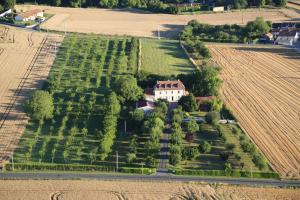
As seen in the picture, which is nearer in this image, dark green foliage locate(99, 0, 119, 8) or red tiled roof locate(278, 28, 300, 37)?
red tiled roof locate(278, 28, 300, 37)

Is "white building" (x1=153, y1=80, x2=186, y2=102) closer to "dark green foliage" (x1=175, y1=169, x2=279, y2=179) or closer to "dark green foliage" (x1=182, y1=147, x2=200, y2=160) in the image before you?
"dark green foliage" (x1=182, y1=147, x2=200, y2=160)

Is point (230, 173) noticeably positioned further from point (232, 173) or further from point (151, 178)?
point (151, 178)

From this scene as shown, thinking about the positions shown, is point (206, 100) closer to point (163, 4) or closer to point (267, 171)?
point (267, 171)

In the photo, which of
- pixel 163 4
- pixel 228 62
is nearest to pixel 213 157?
pixel 228 62

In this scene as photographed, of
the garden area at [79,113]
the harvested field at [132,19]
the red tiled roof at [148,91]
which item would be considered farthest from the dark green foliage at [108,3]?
the red tiled roof at [148,91]

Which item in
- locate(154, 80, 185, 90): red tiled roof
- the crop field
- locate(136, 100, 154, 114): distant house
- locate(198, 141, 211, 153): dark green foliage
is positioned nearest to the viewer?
locate(198, 141, 211, 153): dark green foliage

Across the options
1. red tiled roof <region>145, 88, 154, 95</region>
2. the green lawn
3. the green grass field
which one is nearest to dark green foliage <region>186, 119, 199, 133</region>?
the green grass field
